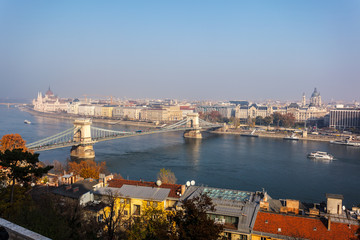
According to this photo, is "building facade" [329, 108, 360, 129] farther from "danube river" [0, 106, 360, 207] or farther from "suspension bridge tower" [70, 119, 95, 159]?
"suspension bridge tower" [70, 119, 95, 159]

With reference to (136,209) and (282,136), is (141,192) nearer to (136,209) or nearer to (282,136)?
(136,209)

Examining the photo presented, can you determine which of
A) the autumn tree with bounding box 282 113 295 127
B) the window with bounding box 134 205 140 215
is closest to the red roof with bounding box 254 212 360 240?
the window with bounding box 134 205 140 215

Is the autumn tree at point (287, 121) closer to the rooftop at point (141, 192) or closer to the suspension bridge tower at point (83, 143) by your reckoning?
the suspension bridge tower at point (83, 143)

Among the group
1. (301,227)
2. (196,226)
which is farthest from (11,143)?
(196,226)

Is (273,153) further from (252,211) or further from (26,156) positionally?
(26,156)

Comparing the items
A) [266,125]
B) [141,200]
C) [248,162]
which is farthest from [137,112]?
[141,200]

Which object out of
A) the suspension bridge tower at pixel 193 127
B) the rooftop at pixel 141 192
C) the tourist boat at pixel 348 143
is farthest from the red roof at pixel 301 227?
the suspension bridge tower at pixel 193 127
